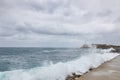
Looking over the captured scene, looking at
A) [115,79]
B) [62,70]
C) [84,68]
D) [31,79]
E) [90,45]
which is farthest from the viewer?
[90,45]

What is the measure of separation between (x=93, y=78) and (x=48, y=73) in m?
2.71

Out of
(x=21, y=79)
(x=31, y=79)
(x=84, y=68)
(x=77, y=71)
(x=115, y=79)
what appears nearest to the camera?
(x=115, y=79)

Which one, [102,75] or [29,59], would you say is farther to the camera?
[29,59]

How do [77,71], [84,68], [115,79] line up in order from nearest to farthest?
[115,79] < [77,71] < [84,68]

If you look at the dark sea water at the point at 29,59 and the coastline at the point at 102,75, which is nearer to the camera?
the coastline at the point at 102,75

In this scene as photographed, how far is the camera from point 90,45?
381ft

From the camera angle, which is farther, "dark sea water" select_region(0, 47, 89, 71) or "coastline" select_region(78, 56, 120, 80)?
"dark sea water" select_region(0, 47, 89, 71)

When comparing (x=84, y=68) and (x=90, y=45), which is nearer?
(x=84, y=68)

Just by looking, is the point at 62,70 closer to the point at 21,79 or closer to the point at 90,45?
the point at 21,79

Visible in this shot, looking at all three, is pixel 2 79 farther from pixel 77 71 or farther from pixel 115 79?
pixel 115 79

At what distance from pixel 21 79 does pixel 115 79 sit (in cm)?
513

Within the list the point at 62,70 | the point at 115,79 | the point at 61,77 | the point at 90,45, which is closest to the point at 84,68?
the point at 62,70

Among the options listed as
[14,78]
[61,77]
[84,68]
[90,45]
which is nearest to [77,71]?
[84,68]

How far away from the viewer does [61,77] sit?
9.91 metres
